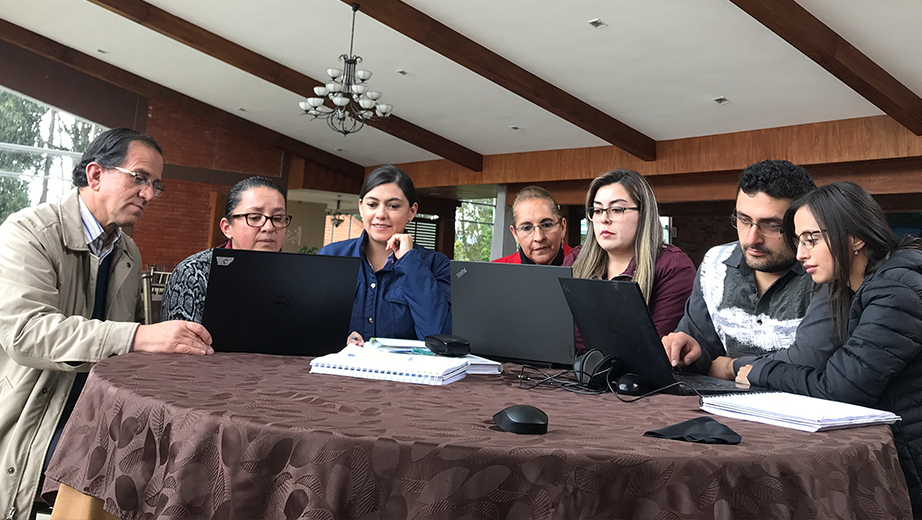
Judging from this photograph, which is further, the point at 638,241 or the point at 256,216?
the point at 256,216

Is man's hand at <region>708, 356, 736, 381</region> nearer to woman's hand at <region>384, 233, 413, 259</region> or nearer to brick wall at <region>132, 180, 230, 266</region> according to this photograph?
woman's hand at <region>384, 233, 413, 259</region>

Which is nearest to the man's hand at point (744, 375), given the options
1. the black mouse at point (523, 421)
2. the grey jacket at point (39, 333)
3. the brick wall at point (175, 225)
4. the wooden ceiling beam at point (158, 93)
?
the black mouse at point (523, 421)

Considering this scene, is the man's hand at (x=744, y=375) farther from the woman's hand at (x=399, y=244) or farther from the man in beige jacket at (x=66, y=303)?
the man in beige jacket at (x=66, y=303)

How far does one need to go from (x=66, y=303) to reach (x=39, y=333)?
11.4 inches

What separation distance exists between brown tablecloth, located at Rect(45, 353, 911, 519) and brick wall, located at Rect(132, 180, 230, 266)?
36.0ft

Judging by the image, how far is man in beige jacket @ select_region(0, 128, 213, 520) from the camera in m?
1.61

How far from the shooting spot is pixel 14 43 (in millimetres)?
9438

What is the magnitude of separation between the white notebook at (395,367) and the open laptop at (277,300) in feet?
0.90

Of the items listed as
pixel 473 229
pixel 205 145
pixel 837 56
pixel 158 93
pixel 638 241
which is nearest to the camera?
pixel 638 241

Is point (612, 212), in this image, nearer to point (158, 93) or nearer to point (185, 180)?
point (158, 93)

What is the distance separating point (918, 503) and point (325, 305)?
1393mm

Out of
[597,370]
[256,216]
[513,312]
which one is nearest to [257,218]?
[256,216]

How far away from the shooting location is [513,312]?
1.70 metres

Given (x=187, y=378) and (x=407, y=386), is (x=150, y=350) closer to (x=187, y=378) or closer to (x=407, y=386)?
(x=187, y=378)
